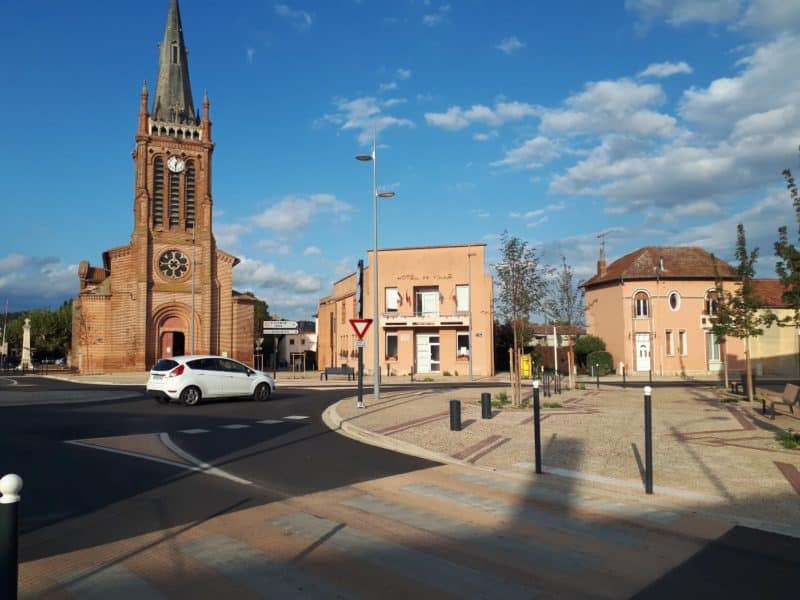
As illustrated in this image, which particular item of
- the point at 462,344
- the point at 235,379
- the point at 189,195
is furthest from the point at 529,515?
the point at 189,195

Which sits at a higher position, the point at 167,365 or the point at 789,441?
the point at 167,365

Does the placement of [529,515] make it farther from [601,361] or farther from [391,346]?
[601,361]

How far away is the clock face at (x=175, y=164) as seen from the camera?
52250mm

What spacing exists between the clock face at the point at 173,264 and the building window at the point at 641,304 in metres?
33.1

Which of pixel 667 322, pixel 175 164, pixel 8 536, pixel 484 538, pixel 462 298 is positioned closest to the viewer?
pixel 8 536

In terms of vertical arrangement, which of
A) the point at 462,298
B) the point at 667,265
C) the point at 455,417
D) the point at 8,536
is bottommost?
the point at 455,417

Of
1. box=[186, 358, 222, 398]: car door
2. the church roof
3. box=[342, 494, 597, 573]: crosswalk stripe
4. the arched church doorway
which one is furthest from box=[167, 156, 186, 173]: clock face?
box=[342, 494, 597, 573]: crosswalk stripe

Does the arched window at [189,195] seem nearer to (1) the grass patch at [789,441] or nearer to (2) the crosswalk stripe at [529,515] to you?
(1) the grass patch at [789,441]

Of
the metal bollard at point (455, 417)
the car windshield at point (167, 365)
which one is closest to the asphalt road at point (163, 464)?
the car windshield at point (167, 365)

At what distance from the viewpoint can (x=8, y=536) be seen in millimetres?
3246

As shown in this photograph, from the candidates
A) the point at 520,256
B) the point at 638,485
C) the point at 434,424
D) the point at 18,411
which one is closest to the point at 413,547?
the point at 638,485

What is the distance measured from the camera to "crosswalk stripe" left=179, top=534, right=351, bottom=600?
4699mm

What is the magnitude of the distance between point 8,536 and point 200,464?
6.85 metres

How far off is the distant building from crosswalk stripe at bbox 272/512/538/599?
33.9 meters
